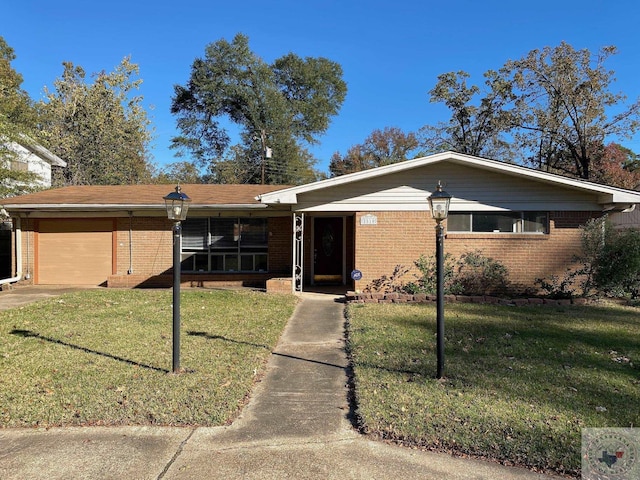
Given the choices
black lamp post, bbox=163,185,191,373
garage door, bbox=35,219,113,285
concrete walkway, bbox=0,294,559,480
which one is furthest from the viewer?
garage door, bbox=35,219,113,285

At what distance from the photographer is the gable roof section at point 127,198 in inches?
499

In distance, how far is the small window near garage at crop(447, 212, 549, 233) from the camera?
1108 centimetres

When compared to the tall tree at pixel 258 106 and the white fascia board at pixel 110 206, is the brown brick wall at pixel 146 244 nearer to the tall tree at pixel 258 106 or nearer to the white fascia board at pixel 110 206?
the white fascia board at pixel 110 206

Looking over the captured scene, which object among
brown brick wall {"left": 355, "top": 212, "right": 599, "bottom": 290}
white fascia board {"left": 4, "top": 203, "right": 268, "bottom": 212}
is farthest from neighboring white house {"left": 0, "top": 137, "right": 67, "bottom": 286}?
brown brick wall {"left": 355, "top": 212, "right": 599, "bottom": 290}

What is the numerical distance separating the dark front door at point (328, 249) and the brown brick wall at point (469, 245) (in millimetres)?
2848

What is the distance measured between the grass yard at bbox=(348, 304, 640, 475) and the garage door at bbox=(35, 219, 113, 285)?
9.35 meters

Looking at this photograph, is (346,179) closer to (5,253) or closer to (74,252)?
(74,252)

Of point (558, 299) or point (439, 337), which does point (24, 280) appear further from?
point (558, 299)

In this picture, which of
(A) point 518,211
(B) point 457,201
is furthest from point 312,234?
(A) point 518,211

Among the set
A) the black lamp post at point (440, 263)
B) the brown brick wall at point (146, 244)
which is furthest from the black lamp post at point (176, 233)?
the brown brick wall at point (146, 244)

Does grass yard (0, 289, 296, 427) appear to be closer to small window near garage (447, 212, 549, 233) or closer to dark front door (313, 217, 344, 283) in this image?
dark front door (313, 217, 344, 283)

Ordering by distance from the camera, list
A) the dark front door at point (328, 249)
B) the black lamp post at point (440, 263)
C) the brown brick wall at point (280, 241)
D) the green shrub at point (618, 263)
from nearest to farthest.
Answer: the black lamp post at point (440, 263), the green shrub at point (618, 263), the brown brick wall at point (280, 241), the dark front door at point (328, 249)

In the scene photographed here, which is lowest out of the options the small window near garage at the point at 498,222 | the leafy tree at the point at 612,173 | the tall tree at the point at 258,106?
the small window near garage at the point at 498,222

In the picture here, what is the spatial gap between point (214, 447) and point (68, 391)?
2.11 m
